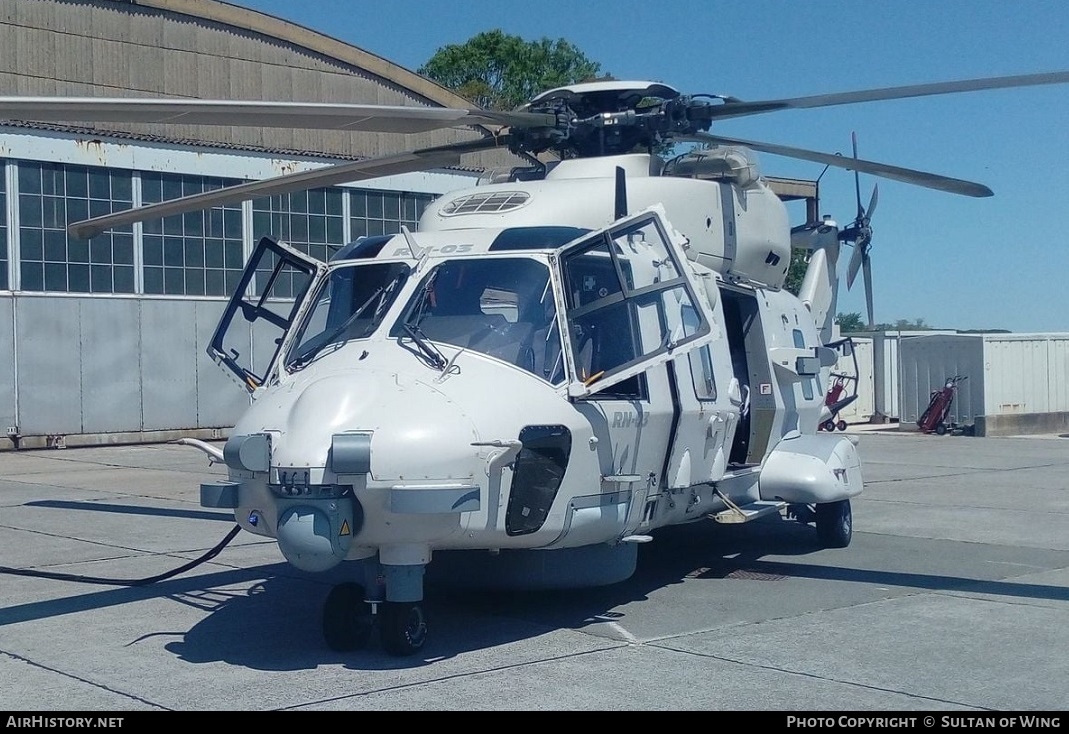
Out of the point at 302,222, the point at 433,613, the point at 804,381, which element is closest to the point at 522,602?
the point at 433,613

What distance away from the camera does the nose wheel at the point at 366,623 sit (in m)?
6.55

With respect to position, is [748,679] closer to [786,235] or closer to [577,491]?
[577,491]

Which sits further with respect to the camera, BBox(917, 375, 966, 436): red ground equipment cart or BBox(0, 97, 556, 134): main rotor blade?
BBox(917, 375, 966, 436): red ground equipment cart

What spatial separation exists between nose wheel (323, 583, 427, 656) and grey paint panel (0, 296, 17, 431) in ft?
55.5

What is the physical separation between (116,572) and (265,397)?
3.47m

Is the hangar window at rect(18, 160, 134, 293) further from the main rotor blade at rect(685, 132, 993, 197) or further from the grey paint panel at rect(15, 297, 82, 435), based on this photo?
the main rotor blade at rect(685, 132, 993, 197)

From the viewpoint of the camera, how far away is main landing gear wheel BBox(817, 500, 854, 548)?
10578 millimetres

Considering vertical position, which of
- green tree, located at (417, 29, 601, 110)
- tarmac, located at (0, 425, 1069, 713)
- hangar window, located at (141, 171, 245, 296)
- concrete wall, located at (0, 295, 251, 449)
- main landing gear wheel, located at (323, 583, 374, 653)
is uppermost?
green tree, located at (417, 29, 601, 110)

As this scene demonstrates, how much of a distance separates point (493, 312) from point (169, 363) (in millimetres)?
18094

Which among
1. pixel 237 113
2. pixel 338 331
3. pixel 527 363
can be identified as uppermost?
pixel 237 113

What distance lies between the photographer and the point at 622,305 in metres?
7.64

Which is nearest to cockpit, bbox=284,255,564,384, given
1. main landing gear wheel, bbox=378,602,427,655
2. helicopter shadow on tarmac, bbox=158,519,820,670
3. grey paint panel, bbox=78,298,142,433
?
main landing gear wheel, bbox=378,602,427,655

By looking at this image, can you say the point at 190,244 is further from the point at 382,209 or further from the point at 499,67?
the point at 499,67

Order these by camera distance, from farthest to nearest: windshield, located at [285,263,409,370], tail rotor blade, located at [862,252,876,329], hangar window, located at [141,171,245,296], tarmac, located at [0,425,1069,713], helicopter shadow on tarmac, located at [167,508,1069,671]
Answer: hangar window, located at [141,171,245,296]
tail rotor blade, located at [862,252,876,329]
windshield, located at [285,263,409,370]
helicopter shadow on tarmac, located at [167,508,1069,671]
tarmac, located at [0,425,1069,713]
